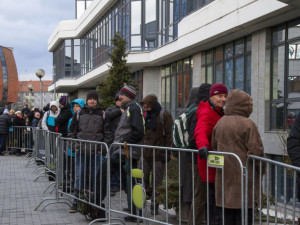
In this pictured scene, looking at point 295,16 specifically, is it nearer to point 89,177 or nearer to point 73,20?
point 89,177

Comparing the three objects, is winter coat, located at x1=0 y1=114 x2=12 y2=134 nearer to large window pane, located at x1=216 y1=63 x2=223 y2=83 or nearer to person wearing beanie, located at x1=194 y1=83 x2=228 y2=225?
large window pane, located at x1=216 y1=63 x2=223 y2=83

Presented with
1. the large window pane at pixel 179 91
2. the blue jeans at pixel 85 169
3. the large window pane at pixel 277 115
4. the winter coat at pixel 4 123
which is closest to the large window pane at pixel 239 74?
the large window pane at pixel 277 115

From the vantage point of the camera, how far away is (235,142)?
15.8ft

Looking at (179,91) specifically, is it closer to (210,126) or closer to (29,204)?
(29,204)

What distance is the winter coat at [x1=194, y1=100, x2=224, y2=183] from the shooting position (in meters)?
5.11

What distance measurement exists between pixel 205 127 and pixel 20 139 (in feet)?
46.6

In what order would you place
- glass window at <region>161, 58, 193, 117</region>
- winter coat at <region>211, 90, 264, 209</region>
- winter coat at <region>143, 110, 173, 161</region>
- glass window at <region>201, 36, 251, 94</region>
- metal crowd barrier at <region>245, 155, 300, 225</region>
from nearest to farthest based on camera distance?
metal crowd barrier at <region>245, 155, 300, 225</region>, winter coat at <region>211, 90, 264, 209</region>, winter coat at <region>143, 110, 173, 161</region>, glass window at <region>201, 36, 251, 94</region>, glass window at <region>161, 58, 193, 117</region>

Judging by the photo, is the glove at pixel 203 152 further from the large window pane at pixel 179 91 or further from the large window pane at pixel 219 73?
the large window pane at pixel 179 91

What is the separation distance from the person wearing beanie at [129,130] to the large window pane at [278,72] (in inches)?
254

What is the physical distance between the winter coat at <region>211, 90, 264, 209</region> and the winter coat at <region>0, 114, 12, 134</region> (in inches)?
582

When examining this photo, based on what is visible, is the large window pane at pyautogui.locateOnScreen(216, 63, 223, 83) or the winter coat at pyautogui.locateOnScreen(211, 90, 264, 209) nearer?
the winter coat at pyautogui.locateOnScreen(211, 90, 264, 209)

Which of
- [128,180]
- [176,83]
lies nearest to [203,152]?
[128,180]

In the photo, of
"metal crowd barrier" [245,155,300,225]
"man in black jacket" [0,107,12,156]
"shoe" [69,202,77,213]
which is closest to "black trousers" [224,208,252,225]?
"metal crowd barrier" [245,155,300,225]

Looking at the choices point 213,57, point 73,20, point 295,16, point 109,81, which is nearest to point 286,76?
point 295,16
